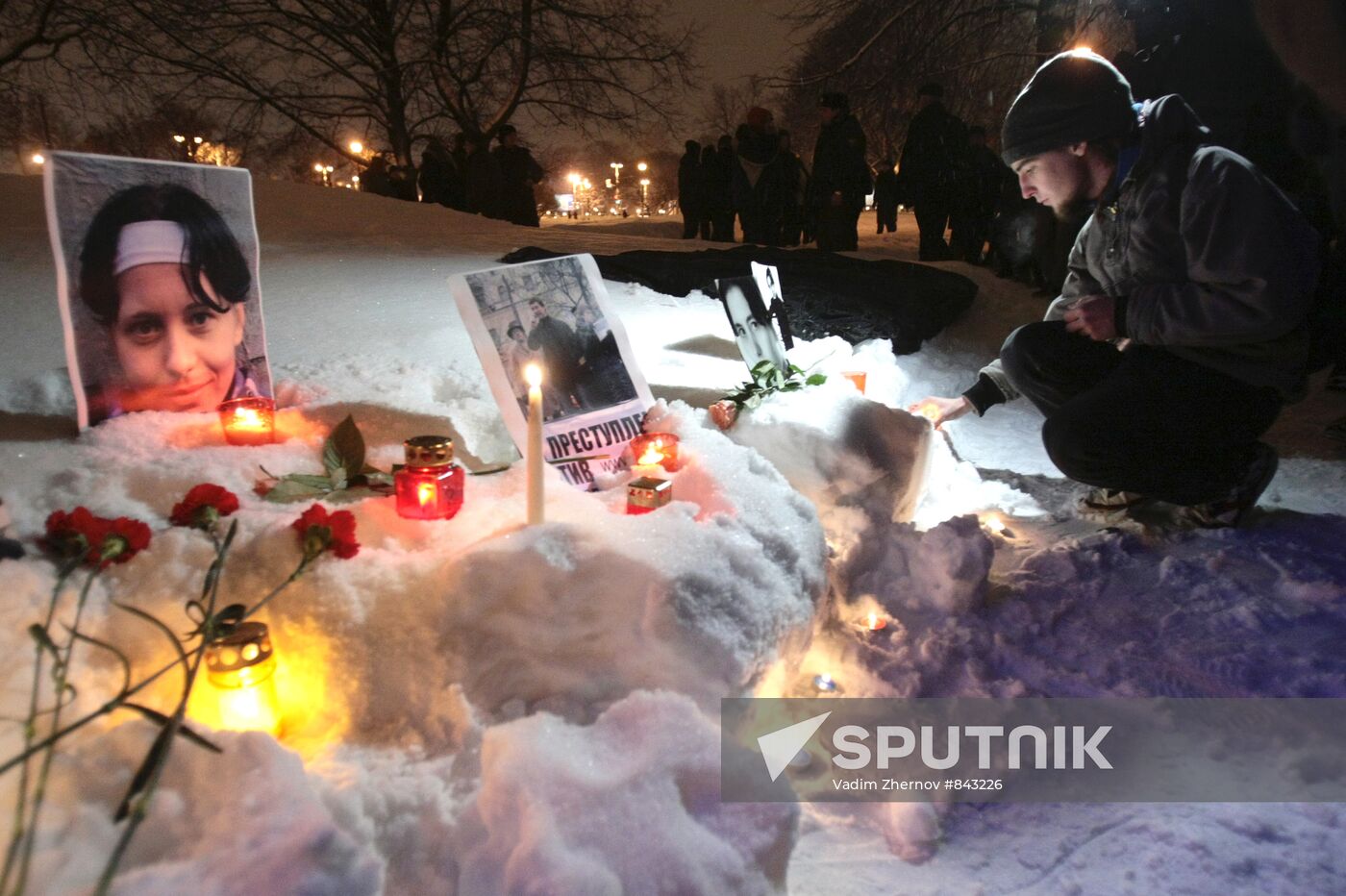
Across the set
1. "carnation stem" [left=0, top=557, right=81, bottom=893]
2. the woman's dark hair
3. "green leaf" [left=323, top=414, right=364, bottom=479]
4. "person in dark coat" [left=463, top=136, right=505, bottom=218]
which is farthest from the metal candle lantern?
"person in dark coat" [left=463, top=136, right=505, bottom=218]

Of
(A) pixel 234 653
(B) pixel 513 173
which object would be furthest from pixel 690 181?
(A) pixel 234 653

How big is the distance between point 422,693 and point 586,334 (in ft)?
3.96

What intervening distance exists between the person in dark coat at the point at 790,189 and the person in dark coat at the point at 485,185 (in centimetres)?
283

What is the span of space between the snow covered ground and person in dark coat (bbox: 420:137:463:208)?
7039mm

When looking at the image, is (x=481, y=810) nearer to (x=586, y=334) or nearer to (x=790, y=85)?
(x=586, y=334)

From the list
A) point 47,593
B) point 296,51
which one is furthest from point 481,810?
point 296,51

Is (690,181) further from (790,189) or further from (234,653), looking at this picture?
(234,653)

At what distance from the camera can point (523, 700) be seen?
4.24 ft

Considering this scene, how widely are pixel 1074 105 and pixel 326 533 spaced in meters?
2.06

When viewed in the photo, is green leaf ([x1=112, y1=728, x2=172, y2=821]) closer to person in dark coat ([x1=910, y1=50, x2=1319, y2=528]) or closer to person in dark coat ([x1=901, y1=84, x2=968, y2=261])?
person in dark coat ([x1=910, y1=50, x2=1319, y2=528])

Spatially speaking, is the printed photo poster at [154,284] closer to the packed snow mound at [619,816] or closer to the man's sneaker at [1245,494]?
the packed snow mound at [619,816]

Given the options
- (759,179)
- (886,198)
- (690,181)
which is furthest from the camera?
(886,198)

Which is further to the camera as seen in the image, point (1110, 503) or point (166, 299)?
point (1110, 503)

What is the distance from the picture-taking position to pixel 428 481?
158 centimetres
